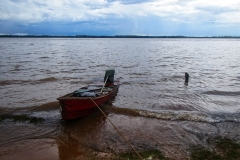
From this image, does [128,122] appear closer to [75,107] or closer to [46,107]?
[75,107]

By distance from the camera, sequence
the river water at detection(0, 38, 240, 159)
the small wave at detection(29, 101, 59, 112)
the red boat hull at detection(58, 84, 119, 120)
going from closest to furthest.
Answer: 1. the river water at detection(0, 38, 240, 159)
2. the red boat hull at detection(58, 84, 119, 120)
3. the small wave at detection(29, 101, 59, 112)

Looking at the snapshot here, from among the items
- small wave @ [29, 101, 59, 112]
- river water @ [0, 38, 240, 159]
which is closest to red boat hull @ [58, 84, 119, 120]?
river water @ [0, 38, 240, 159]

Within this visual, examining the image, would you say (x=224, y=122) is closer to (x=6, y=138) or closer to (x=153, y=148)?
(x=153, y=148)

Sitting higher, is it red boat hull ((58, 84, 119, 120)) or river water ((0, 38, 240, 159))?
red boat hull ((58, 84, 119, 120))

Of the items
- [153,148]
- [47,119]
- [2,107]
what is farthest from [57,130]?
[2,107]

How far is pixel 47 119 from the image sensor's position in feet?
31.3

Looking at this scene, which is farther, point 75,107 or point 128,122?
point 128,122

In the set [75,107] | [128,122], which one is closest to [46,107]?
[75,107]

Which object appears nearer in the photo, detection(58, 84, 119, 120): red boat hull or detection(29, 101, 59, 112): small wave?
detection(58, 84, 119, 120): red boat hull

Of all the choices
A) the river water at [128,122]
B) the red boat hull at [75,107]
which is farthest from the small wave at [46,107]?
the red boat hull at [75,107]

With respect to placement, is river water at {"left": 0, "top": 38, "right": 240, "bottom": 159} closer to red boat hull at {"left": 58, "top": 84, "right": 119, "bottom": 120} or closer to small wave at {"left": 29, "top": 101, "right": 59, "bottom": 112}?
small wave at {"left": 29, "top": 101, "right": 59, "bottom": 112}

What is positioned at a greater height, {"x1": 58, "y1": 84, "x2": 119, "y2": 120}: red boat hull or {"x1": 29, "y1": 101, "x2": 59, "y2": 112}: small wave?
{"x1": 58, "y1": 84, "x2": 119, "y2": 120}: red boat hull

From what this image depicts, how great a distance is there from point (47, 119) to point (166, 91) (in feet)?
29.3

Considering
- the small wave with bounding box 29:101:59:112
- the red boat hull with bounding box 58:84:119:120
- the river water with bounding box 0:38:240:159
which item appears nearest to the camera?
the river water with bounding box 0:38:240:159
